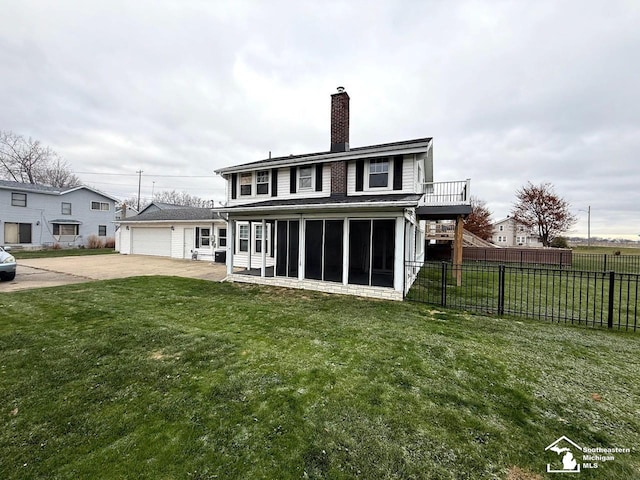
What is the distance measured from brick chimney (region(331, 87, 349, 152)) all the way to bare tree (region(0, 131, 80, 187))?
135ft

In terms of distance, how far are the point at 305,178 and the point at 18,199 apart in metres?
27.5

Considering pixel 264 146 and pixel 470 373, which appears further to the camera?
pixel 264 146

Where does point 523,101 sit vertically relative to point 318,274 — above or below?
above

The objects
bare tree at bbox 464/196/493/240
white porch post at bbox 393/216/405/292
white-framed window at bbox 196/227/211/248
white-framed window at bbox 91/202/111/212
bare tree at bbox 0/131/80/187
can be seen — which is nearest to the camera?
white porch post at bbox 393/216/405/292

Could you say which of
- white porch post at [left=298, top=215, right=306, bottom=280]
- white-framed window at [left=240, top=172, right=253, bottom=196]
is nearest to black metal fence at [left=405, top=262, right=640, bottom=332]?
white porch post at [left=298, top=215, right=306, bottom=280]

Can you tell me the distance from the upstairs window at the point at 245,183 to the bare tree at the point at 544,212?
28.1 meters

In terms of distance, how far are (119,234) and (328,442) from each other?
26.6 meters

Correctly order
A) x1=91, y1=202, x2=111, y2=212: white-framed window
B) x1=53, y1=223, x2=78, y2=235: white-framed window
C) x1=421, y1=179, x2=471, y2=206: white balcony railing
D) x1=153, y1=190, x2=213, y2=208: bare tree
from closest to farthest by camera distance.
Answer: x1=421, y1=179, x2=471, y2=206: white balcony railing → x1=53, y1=223, x2=78, y2=235: white-framed window → x1=91, y1=202, x2=111, y2=212: white-framed window → x1=153, y1=190, x2=213, y2=208: bare tree

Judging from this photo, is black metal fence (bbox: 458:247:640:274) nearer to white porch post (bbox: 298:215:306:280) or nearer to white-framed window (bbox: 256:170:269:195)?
white porch post (bbox: 298:215:306:280)

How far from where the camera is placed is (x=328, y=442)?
243 cm

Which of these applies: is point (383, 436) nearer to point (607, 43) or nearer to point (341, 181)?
point (341, 181)

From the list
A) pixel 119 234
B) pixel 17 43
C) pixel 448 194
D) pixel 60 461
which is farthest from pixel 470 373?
pixel 119 234

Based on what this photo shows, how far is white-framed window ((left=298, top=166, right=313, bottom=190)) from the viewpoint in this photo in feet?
38.3

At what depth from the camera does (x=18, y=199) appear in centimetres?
2294
